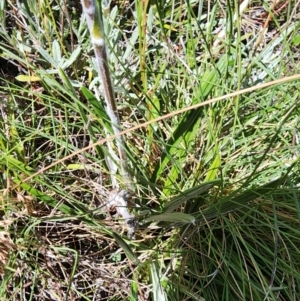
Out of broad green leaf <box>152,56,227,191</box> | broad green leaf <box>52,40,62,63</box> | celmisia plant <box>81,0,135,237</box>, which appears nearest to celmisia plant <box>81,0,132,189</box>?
celmisia plant <box>81,0,135,237</box>

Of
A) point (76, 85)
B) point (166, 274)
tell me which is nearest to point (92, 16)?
point (76, 85)

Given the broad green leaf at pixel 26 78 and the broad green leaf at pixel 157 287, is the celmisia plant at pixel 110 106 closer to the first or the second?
the broad green leaf at pixel 157 287

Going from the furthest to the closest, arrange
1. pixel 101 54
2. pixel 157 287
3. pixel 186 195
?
pixel 157 287, pixel 186 195, pixel 101 54

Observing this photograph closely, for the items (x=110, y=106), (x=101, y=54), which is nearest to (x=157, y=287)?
(x=110, y=106)

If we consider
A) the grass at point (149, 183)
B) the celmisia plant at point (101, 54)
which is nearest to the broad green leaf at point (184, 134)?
Answer: the grass at point (149, 183)

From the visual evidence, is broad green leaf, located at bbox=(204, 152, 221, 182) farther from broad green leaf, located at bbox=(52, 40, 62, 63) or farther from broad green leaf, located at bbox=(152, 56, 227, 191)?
broad green leaf, located at bbox=(52, 40, 62, 63)

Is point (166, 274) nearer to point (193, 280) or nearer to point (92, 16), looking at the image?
point (193, 280)

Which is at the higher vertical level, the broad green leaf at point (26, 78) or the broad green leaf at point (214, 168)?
the broad green leaf at point (26, 78)

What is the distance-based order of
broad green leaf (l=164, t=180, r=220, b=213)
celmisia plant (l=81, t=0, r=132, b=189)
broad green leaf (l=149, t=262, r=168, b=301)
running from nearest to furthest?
1. celmisia plant (l=81, t=0, r=132, b=189)
2. broad green leaf (l=164, t=180, r=220, b=213)
3. broad green leaf (l=149, t=262, r=168, b=301)

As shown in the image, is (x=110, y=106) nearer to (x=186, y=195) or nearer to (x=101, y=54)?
(x=101, y=54)
